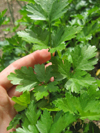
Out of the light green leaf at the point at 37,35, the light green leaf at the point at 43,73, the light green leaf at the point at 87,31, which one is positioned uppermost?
the light green leaf at the point at 37,35

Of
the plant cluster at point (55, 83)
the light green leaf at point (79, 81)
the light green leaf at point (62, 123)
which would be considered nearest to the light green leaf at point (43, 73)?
the plant cluster at point (55, 83)

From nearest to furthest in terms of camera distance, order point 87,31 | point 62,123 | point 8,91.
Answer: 1. point 62,123
2. point 8,91
3. point 87,31

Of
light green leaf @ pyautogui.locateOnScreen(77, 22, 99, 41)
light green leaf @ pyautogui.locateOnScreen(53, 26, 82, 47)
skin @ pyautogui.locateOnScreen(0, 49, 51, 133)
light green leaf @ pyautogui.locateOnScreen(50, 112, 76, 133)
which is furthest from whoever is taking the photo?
light green leaf @ pyautogui.locateOnScreen(77, 22, 99, 41)

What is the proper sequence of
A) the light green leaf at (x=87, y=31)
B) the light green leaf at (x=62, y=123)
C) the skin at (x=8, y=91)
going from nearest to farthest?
1. the light green leaf at (x=62, y=123)
2. the skin at (x=8, y=91)
3. the light green leaf at (x=87, y=31)

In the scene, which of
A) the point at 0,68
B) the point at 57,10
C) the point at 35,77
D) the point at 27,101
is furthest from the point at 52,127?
the point at 0,68

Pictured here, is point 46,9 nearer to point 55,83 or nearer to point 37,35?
point 37,35

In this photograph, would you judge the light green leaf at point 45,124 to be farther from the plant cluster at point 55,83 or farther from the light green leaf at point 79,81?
the light green leaf at point 79,81

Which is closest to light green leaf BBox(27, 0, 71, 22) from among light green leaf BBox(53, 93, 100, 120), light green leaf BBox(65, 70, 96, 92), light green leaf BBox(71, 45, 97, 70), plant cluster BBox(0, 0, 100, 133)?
plant cluster BBox(0, 0, 100, 133)

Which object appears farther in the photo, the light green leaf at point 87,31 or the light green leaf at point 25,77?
the light green leaf at point 87,31

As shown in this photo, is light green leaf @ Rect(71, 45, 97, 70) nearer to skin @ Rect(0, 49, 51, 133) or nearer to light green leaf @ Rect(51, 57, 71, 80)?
light green leaf @ Rect(51, 57, 71, 80)

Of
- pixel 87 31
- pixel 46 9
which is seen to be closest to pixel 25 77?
pixel 46 9

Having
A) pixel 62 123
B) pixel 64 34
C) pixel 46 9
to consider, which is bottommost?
pixel 62 123
